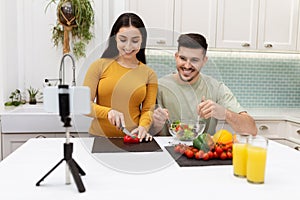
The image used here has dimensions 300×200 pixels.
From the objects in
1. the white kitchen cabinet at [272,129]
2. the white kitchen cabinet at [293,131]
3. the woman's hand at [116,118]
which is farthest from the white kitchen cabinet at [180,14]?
the woman's hand at [116,118]

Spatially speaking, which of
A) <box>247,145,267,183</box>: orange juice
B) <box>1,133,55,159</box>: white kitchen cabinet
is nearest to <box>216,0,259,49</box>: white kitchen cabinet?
<box>1,133,55,159</box>: white kitchen cabinet

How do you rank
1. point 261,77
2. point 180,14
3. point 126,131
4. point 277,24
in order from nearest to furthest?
1. point 126,131
2. point 180,14
3. point 277,24
4. point 261,77

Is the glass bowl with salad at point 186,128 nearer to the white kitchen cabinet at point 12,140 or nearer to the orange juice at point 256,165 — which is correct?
the orange juice at point 256,165

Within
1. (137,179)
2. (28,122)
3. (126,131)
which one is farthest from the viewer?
(28,122)

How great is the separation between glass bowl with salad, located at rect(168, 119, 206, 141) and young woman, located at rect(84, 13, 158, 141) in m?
0.17

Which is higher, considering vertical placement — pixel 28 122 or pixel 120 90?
pixel 120 90

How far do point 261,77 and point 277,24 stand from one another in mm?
577

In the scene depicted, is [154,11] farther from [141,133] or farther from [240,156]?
[240,156]

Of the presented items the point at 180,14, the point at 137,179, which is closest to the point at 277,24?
the point at 180,14

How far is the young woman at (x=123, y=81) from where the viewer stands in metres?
1.24

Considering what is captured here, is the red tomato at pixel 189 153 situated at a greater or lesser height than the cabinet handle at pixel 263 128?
greater

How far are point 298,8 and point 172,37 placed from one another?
2.11 meters

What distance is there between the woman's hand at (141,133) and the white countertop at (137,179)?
0.12 m

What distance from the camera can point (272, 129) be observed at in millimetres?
2721
